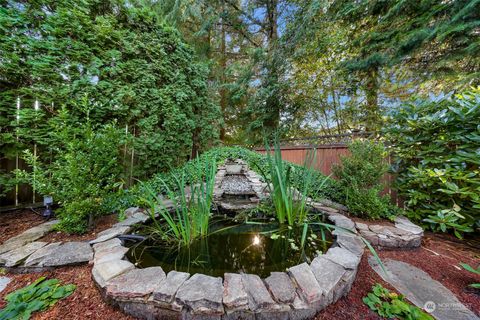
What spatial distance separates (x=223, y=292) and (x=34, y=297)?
107 centimetres

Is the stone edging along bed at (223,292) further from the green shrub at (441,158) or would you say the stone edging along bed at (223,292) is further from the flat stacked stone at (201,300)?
the green shrub at (441,158)

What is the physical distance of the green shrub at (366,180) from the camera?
6.61 ft

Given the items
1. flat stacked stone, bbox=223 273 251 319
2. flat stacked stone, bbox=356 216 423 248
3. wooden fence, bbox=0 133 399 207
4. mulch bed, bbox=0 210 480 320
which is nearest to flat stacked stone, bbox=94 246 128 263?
mulch bed, bbox=0 210 480 320

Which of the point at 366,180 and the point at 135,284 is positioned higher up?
the point at 366,180

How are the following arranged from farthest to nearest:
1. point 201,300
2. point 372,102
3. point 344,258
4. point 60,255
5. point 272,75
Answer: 1. point 272,75
2. point 372,102
3. point 60,255
4. point 344,258
5. point 201,300

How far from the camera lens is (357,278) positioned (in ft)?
3.99

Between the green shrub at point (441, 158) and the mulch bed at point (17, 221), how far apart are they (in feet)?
13.8

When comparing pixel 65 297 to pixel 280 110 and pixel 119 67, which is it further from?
pixel 280 110

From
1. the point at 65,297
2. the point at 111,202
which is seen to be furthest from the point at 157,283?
the point at 111,202

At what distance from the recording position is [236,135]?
8.86 meters

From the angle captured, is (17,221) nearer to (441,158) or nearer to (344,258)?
(344,258)

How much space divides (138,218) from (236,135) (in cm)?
738

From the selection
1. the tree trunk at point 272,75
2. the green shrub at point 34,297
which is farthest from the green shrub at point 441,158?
the tree trunk at point 272,75

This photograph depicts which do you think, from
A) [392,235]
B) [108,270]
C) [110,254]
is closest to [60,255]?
[110,254]
